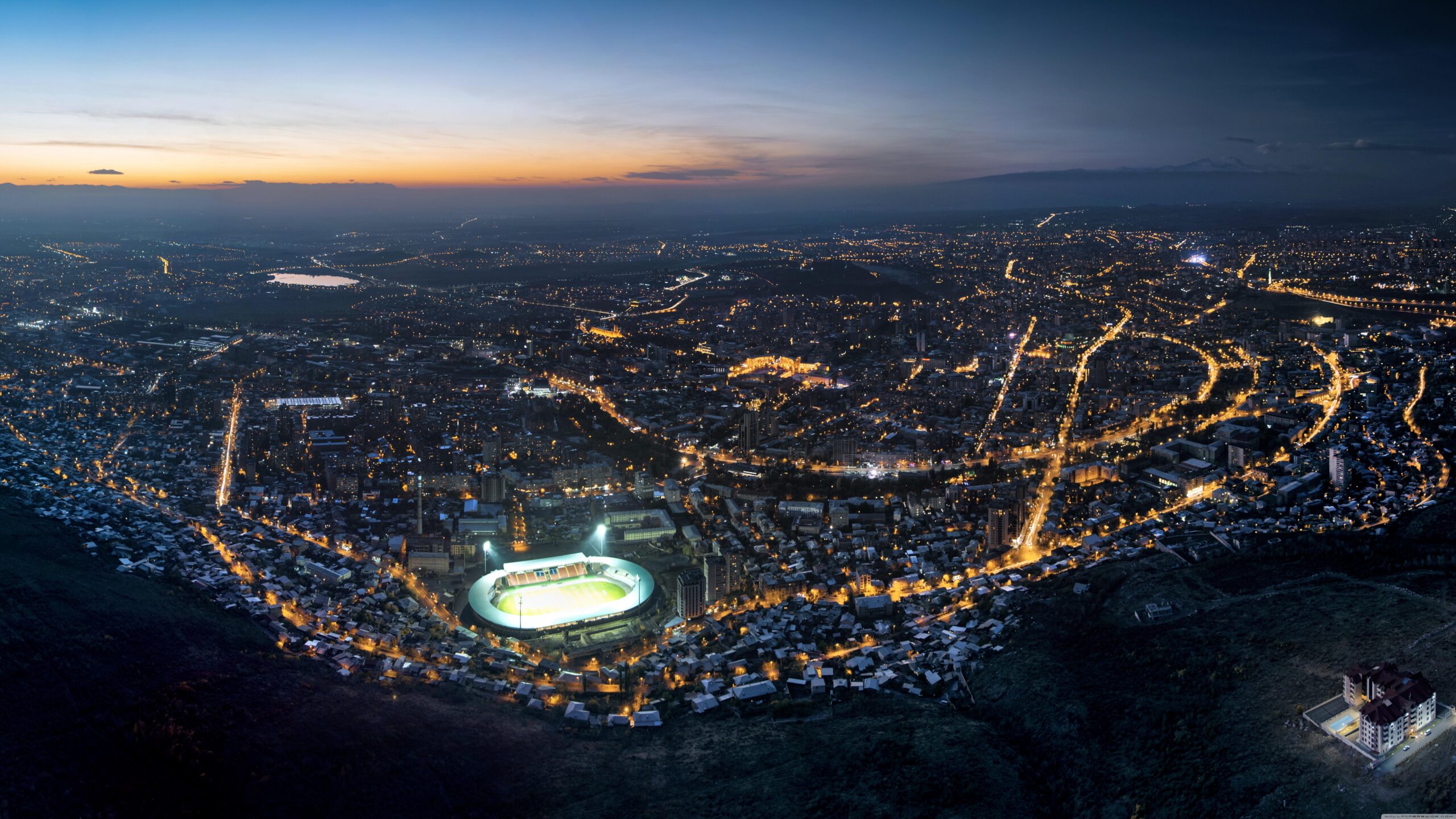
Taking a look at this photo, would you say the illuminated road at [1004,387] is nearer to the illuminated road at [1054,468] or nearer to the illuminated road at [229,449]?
the illuminated road at [1054,468]

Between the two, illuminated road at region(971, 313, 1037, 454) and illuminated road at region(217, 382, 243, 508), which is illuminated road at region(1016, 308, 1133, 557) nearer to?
illuminated road at region(971, 313, 1037, 454)

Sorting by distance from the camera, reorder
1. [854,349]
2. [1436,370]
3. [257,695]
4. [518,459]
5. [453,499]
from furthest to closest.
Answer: [854,349] → [1436,370] → [518,459] → [453,499] → [257,695]

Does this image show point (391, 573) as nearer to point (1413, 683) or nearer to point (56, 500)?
point (56, 500)

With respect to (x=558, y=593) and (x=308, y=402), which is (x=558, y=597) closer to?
(x=558, y=593)

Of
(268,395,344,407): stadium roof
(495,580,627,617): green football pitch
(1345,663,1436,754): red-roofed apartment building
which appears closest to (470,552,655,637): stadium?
(495,580,627,617): green football pitch

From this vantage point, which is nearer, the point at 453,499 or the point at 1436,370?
the point at 453,499

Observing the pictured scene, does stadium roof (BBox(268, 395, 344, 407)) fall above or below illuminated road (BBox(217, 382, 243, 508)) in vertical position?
above

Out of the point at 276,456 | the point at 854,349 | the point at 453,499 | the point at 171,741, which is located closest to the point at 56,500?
the point at 276,456
